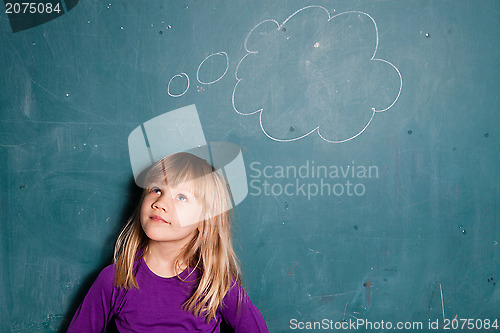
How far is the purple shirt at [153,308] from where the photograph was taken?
3.53 ft

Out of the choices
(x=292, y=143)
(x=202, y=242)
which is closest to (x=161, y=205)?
(x=202, y=242)

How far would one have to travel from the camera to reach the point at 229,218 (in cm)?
122

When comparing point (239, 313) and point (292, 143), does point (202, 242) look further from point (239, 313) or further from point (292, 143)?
point (292, 143)

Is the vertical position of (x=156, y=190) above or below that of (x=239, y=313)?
above

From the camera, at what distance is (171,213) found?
1064 millimetres

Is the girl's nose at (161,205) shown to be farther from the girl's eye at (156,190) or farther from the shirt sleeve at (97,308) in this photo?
Answer: the shirt sleeve at (97,308)

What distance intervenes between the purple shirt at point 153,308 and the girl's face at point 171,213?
11cm

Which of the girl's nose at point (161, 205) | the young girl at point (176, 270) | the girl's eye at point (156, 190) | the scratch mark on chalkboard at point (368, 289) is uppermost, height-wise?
the girl's eye at point (156, 190)

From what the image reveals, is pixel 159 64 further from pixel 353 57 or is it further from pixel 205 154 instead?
pixel 353 57

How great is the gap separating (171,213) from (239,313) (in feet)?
1.05

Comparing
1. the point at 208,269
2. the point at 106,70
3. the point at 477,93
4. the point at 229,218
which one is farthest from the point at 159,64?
the point at 477,93

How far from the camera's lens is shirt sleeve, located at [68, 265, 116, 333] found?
1119 millimetres

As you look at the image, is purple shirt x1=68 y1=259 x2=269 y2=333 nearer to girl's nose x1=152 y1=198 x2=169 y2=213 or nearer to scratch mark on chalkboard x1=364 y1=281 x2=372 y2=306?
girl's nose x1=152 y1=198 x2=169 y2=213

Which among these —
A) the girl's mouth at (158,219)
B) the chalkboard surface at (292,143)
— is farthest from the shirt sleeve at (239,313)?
the girl's mouth at (158,219)
